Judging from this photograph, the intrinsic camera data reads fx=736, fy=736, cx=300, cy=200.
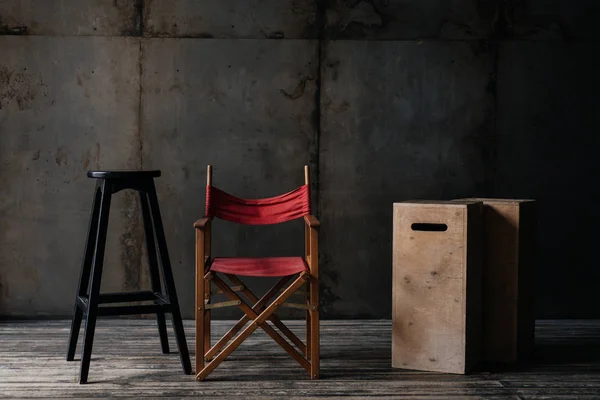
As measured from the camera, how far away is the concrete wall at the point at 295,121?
4766 mm

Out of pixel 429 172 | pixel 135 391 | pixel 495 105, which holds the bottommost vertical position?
pixel 135 391

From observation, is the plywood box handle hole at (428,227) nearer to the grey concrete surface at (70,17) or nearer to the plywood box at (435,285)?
the plywood box at (435,285)

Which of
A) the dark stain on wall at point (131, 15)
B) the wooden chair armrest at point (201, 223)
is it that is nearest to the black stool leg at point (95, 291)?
the wooden chair armrest at point (201, 223)

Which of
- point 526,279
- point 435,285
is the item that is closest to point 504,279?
point 526,279

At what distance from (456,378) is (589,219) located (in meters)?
1.90

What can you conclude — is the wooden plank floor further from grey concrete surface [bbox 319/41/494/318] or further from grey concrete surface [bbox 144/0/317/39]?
grey concrete surface [bbox 144/0/317/39]

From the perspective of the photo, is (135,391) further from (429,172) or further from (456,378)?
(429,172)

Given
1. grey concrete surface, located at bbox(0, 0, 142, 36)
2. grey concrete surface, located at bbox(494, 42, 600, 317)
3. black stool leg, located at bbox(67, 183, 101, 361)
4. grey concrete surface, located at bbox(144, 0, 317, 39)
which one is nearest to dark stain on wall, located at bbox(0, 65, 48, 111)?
grey concrete surface, located at bbox(0, 0, 142, 36)

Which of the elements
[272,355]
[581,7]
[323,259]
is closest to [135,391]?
[272,355]

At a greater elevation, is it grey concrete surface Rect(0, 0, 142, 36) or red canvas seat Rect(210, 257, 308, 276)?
grey concrete surface Rect(0, 0, 142, 36)

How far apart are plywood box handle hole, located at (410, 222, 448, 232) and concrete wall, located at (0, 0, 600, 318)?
118cm

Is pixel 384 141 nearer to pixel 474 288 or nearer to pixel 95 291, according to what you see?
pixel 474 288

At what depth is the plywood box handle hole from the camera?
363 centimetres

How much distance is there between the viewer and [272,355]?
3.97 metres
